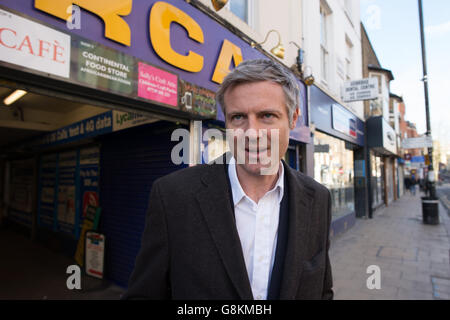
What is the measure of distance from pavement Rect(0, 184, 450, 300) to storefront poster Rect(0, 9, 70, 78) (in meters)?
3.70

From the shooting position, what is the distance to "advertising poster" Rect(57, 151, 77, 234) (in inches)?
240

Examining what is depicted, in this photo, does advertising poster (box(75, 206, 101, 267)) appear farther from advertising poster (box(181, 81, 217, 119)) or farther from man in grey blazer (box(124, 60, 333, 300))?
man in grey blazer (box(124, 60, 333, 300))

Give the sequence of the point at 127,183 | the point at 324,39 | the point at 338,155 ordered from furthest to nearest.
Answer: the point at 338,155
the point at 324,39
the point at 127,183

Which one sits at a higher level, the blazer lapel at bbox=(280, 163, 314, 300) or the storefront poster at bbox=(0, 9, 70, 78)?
the storefront poster at bbox=(0, 9, 70, 78)

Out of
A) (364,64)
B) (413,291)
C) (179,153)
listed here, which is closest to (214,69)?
(179,153)

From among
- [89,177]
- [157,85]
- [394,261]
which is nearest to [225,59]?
[157,85]

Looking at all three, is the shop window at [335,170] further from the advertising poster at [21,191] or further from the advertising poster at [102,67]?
the advertising poster at [21,191]

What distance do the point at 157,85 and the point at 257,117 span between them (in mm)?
2008

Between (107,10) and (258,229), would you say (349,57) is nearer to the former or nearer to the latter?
(107,10)

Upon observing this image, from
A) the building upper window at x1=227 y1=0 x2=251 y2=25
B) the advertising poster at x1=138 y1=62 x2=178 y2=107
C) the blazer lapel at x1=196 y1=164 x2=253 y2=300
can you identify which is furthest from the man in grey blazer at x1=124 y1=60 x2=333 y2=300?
the building upper window at x1=227 y1=0 x2=251 y2=25

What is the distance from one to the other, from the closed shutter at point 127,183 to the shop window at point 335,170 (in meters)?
4.77

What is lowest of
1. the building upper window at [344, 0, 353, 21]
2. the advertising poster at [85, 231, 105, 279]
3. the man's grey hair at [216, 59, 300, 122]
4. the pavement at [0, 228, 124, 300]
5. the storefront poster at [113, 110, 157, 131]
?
the pavement at [0, 228, 124, 300]

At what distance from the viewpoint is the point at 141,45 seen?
2.86 meters

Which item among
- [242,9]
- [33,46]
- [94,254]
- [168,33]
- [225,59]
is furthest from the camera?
[242,9]
